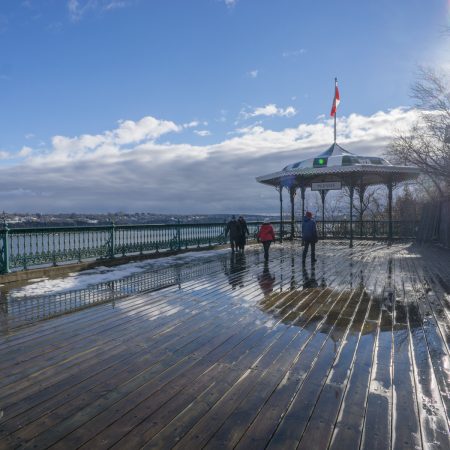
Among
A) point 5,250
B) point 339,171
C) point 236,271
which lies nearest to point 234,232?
point 236,271

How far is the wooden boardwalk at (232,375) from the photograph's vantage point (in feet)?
8.11

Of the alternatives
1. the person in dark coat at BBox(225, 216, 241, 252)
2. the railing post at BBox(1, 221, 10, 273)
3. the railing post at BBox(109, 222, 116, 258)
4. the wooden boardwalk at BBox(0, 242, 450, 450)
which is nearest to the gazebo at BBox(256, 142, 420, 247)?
the person in dark coat at BBox(225, 216, 241, 252)

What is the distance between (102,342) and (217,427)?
7.32 ft

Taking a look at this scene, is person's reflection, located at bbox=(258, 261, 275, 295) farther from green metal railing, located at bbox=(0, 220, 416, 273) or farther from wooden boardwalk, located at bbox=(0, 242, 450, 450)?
green metal railing, located at bbox=(0, 220, 416, 273)

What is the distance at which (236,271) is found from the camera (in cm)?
985

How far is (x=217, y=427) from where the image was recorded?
8.33ft

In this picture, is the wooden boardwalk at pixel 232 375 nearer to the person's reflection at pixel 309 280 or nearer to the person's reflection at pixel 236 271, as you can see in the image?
the person's reflection at pixel 309 280

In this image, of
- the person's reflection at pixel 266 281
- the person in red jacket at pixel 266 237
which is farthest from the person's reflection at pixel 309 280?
the person in red jacket at pixel 266 237

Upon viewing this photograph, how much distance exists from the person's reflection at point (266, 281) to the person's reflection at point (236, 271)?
0.46m

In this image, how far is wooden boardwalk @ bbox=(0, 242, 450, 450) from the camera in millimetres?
2473

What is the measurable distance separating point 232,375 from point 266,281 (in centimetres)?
504

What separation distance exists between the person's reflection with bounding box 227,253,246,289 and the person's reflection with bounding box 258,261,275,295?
459 millimetres

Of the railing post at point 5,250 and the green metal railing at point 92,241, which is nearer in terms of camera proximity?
the railing post at point 5,250

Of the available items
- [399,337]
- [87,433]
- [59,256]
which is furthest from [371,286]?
[59,256]
